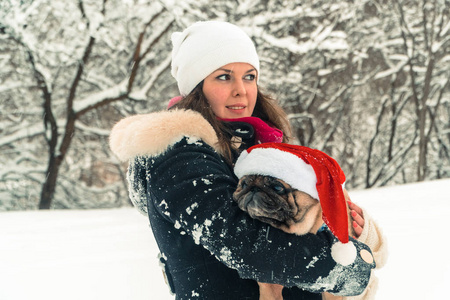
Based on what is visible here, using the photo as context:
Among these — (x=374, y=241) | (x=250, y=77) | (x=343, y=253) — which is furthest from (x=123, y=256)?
(x=343, y=253)

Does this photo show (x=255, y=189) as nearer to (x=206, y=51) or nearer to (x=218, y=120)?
(x=218, y=120)

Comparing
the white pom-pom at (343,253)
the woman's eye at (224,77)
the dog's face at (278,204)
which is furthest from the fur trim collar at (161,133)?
the white pom-pom at (343,253)

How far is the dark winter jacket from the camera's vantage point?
128 cm

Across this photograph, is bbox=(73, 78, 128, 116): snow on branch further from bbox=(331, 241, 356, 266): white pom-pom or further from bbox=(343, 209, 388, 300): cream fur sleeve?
bbox=(331, 241, 356, 266): white pom-pom

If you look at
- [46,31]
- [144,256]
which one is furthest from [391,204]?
[46,31]

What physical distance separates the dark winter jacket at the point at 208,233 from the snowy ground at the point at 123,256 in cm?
272

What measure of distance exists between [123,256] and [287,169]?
4.02m

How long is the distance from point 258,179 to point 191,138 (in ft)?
1.10

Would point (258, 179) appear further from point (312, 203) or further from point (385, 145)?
A: point (385, 145)

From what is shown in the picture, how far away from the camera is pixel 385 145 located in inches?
602

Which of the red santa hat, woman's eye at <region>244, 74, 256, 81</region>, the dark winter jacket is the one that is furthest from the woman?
woman's eye at <region>244, 74, 256, 81</region>

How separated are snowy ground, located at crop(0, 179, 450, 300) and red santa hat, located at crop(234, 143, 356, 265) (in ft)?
8.63

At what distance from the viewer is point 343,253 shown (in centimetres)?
129

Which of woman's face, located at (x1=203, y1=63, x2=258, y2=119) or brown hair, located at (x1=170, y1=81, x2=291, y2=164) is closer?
brown hair, located at (x1=170, y1=81, x2=291, y2=164)
